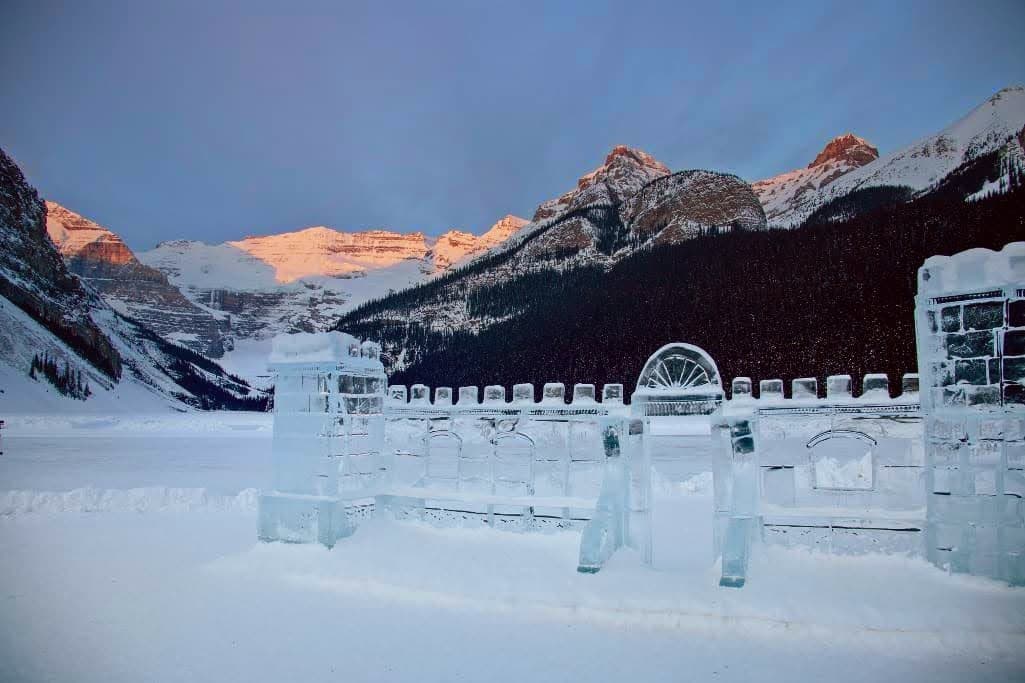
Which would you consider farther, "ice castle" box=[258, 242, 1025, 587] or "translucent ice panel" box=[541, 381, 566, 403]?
"translucent ice panel" box=[541, 381, 566, 403]

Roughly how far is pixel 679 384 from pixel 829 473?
213 centimetres

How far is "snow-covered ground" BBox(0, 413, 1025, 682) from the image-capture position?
17.0ft

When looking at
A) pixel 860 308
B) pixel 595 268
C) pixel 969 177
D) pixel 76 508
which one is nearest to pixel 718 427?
pixel 76 508

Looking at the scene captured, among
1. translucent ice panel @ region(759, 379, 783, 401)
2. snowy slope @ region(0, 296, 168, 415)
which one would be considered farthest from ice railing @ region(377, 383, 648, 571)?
snowy slope @ region(0, 296, 168, 415)

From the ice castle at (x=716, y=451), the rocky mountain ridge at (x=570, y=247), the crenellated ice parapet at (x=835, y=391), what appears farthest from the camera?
the rocky mountain ridge at (x=570, y=247)

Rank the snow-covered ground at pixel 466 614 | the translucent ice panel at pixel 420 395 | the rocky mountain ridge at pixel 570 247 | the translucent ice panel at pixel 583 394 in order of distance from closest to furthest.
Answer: the snow-covered ground at pixel 466 614
the translucent ice panel at pixel 583 394
the translucent ice panel at pixel 420 395
the rocky mountain ridge at pixel 570 247

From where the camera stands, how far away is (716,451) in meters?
7.67

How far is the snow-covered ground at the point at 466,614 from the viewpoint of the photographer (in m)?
5.17

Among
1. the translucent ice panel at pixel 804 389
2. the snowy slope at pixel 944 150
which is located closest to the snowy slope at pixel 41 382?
the translucent ice panel at pixel 804 389

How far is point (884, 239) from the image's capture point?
50.3 m

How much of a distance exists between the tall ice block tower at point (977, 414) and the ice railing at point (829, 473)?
0.33 meters

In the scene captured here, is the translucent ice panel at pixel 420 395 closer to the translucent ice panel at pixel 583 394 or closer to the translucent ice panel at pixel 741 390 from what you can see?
the translucent ice panel at pixel 583 394

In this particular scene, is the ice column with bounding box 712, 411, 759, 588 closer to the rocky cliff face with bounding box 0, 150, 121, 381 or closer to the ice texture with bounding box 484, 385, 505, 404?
the ice texture with bounding box 484, 385, 505, 404

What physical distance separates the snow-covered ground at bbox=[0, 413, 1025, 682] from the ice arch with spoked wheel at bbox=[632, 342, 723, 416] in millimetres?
1850
